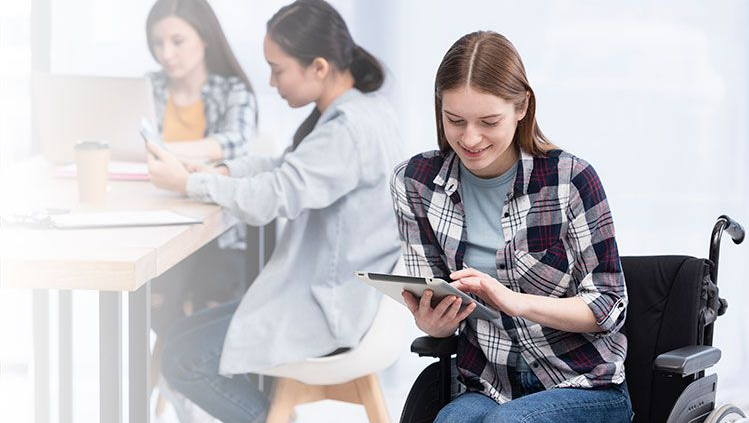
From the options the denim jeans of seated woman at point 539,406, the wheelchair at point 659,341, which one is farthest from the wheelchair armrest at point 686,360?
the denim jeans of seated woman at point 539,406

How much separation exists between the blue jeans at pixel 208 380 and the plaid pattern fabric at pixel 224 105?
77 centimetres

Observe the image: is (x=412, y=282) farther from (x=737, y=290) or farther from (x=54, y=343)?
(x=54, y=343)

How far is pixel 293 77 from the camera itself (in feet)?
7.10

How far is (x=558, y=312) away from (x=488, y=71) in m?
0.38

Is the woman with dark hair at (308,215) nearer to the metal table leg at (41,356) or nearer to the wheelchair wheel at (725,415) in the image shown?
the metal table leg at (41,356)

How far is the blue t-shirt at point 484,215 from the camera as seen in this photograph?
60.4 inches

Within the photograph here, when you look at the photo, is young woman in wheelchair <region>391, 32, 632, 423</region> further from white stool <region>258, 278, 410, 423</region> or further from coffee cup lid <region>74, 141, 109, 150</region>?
coffee cup lid <region>74, 141, 109, 150</region>

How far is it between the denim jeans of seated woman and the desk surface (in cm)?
53

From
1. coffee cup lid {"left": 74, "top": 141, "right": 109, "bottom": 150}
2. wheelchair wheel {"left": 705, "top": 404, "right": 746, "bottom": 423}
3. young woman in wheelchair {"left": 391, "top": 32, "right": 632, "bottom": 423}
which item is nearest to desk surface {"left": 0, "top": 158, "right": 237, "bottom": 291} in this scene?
coffee cup lid {"left": 74, "top": 141, "right": 109, "bottom": 150}

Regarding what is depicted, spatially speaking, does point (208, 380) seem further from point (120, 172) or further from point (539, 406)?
point (539, 406)

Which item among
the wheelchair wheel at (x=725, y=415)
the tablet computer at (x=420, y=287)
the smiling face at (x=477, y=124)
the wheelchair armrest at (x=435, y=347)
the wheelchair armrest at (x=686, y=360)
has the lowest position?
the wheelchair wheel at (x=725, y=415)

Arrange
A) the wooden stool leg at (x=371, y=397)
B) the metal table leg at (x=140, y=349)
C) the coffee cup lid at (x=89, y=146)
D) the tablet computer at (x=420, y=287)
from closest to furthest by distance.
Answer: the tablet computer at (x=420, y=287)
the metal table leg at (x=140, y=349)
the coffee cup lid at (x=89, y=146)
the wooden stool leg at (x=371, y=397)

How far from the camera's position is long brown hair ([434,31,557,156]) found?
1.44 m

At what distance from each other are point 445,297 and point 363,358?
66 cm
